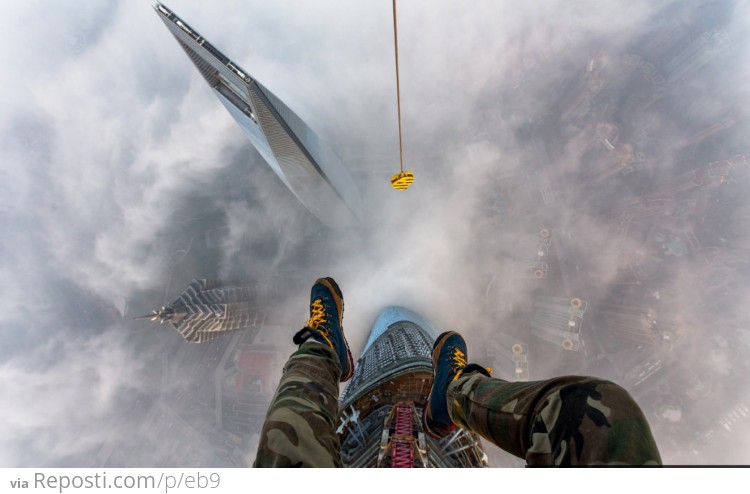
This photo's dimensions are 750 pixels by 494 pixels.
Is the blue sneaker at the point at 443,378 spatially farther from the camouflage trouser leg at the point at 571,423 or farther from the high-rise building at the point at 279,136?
the high-rise building at the point at 279,136

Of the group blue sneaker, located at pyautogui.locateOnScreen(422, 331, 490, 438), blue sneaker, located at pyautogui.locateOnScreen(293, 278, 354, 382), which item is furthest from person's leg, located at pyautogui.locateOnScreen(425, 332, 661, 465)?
blue sneaker, located at pyautogui.locateOnScreen(293, 278, 354, 382)

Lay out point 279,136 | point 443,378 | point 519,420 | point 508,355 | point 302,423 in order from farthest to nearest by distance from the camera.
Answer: point 508,355 < point 279,136 < point 443,378 < point 302,423 < point 519,420

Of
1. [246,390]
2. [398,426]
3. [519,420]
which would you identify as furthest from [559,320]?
[246,390]

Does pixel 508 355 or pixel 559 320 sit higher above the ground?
pixel 559 320

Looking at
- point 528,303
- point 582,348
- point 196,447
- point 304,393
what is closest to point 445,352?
point 304,393

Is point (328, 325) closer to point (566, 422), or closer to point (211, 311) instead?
point (566, 422)
